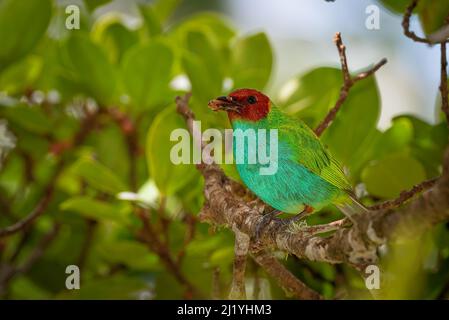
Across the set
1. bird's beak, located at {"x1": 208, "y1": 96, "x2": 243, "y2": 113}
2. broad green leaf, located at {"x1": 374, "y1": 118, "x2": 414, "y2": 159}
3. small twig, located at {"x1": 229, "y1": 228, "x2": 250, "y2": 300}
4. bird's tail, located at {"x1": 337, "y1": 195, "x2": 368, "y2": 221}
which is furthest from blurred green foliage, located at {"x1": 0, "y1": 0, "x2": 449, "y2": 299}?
small twig, located at {"x1": 229, "y1": 228, "x2": 250, "y2": 300}

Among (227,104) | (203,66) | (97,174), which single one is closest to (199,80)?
(203,66)

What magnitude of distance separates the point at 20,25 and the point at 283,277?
165 cm

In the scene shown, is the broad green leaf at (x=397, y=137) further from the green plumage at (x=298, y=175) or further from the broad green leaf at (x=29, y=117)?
the broad green leaf at (x=29, y=117)

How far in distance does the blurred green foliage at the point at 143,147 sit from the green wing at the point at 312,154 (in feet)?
0.69

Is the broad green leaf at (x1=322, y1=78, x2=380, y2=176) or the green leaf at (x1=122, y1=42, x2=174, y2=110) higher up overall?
the green leaf at (x1=122, y1=42, x2=174, y2=110)

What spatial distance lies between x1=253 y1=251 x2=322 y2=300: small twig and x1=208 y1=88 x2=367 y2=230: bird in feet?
0.63

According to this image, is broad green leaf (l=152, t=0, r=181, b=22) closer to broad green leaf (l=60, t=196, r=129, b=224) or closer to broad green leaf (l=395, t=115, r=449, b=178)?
broad green leaf (l=60, t=196, r=129, b=224)

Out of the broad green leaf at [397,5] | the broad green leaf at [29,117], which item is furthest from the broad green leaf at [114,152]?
the broad green leaf at [397,5]

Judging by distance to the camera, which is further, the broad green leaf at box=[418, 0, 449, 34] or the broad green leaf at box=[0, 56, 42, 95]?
the broad green leaf at box=[0, 56, 42, 95]

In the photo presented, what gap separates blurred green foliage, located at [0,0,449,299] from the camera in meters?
2.45

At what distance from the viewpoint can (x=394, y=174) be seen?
2293 millimetres

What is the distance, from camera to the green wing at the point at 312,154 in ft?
7.15
